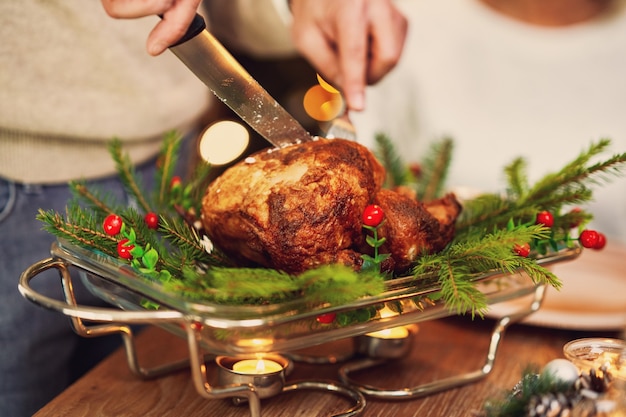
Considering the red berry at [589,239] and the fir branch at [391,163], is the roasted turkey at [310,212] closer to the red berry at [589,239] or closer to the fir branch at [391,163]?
the red berry at [589,239]

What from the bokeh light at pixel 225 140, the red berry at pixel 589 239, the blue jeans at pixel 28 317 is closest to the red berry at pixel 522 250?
the red berry at pixel 589 239

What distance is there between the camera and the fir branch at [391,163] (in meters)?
1.11

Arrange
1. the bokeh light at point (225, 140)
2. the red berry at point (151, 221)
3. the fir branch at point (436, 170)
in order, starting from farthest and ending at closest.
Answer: the bokeh light at point (225, 140) < the fir branch at point (436, 170) < the red berry at point (151, 221)

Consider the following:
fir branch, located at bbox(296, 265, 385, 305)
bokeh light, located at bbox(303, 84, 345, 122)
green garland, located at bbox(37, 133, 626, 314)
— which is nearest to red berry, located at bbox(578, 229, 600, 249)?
green garland, located at bbox(37, 133, 626, 314)

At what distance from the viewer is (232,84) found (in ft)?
2.59

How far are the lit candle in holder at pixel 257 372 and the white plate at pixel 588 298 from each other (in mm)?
377

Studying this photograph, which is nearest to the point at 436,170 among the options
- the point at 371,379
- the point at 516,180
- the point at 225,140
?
the point at 516,180

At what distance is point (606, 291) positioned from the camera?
3.74 feet

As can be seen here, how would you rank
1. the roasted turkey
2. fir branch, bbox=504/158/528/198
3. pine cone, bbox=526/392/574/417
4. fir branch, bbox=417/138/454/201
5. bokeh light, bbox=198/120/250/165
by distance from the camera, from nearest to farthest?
pine cone, bbox=526/392/574/417, the roasted turkey, fir branch, bbox=504/158/528/198, fir branch, bbox=417/138/454/201, bokeh light, bbox=198/120/250/165

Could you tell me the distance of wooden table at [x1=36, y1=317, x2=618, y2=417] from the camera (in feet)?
2.54

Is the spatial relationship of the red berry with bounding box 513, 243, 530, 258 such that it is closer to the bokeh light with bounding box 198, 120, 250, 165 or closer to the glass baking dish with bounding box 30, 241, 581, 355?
the glass baking dish with bounding box 30, 241, 581, 355

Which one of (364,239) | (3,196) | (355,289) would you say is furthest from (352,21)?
(3,196)

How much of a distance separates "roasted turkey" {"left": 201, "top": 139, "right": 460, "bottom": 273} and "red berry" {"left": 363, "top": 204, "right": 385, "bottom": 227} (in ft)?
0.07

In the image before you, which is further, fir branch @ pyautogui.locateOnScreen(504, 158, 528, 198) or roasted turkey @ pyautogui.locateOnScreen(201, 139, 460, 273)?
fir branch @ pyautogui.locateOnScreen(504, 158, 528, 198)
